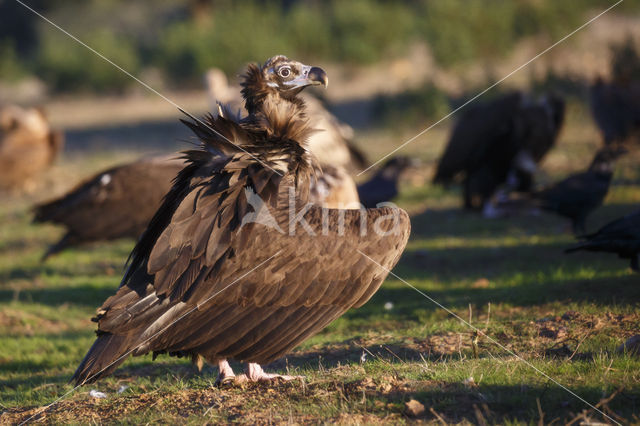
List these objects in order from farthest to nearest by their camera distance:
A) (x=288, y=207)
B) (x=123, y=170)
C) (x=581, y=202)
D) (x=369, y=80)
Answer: (x=369, y=80), (x=123, y=170), (x=581, y=202), (x=288, y=207)

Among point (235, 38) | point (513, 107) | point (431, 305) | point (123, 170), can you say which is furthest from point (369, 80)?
point (431, 305)

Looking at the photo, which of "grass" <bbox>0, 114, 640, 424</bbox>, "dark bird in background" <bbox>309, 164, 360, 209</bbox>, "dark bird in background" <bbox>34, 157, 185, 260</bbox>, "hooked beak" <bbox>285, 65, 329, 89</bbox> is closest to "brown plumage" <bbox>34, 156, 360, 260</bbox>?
"dark bird in background" <bbox>34, 157, 185, 260</bbox>

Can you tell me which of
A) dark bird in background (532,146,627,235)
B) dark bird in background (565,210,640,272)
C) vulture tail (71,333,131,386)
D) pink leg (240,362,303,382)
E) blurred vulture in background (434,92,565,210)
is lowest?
pink leg (240,362,303,382)

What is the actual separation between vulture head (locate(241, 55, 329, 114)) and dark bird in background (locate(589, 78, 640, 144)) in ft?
22.8

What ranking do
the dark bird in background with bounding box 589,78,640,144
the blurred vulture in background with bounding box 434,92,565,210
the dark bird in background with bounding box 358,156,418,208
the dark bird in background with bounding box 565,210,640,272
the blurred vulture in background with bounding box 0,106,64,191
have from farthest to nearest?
the blurred vulture in background with bounding box 0,106,64,191 → the dark bird in background with bounding box 589,78,640,144 → the blurred vulture in background with bounding box 434,92,565,210 → the dark bird in background with bounding box 358,156,418,208 → the dark bird in background with bounding box 565,210,640,272

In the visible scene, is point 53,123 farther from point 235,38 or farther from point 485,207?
point 485,207

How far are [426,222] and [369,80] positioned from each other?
14.6 meters

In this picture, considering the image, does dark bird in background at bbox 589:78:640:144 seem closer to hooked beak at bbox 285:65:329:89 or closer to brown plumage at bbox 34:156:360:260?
brown plumage at bbox 34:156:360:260

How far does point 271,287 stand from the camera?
431 centimetres

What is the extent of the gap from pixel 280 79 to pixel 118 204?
4.26 m

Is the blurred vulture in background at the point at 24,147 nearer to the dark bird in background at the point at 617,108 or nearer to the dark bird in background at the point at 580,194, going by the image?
the dark bird in background at the point at 580,194

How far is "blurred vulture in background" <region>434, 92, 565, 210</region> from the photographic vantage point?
10.2 m

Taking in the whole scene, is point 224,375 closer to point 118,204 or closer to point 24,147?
point 118,204

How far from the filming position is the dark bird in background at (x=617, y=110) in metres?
11.1
